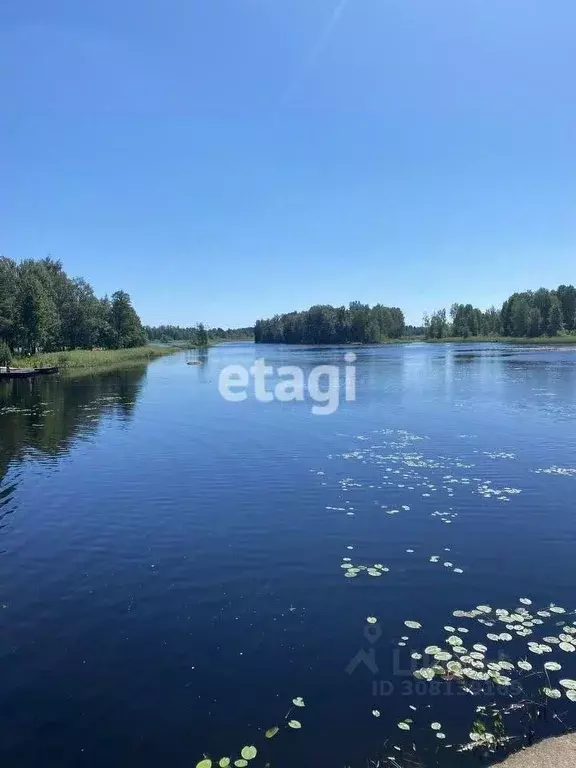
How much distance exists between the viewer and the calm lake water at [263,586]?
21.5 ft

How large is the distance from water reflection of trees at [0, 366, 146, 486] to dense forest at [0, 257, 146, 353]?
19.3m

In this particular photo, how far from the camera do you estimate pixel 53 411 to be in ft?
114

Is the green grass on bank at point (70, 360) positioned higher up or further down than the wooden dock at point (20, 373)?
higher up

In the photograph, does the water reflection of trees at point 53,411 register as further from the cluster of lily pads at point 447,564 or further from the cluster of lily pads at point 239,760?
the cluster of lily pads at point 239,760

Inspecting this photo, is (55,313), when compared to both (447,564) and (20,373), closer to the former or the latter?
(20,373)

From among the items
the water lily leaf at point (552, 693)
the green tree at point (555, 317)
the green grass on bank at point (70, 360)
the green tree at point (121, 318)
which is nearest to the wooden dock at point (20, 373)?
the green grass on bank at point (70, 360)

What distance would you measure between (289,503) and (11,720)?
29.8ft

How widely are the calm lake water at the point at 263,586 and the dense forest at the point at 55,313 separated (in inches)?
2285

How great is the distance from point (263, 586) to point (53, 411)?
1137 inches

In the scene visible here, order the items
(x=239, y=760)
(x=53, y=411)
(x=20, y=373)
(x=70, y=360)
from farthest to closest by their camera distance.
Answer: (x=70, y=360)
(x=20, y=373)
(x=53, y=411)
(x=239, y=760)

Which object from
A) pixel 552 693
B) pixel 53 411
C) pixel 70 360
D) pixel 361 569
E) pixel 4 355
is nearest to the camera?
pixel 552 693

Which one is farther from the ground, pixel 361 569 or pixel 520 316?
pixel 520 316

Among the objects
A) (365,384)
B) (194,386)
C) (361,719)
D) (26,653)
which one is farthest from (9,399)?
(361,719)

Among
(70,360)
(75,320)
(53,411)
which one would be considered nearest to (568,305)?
(75,320)
